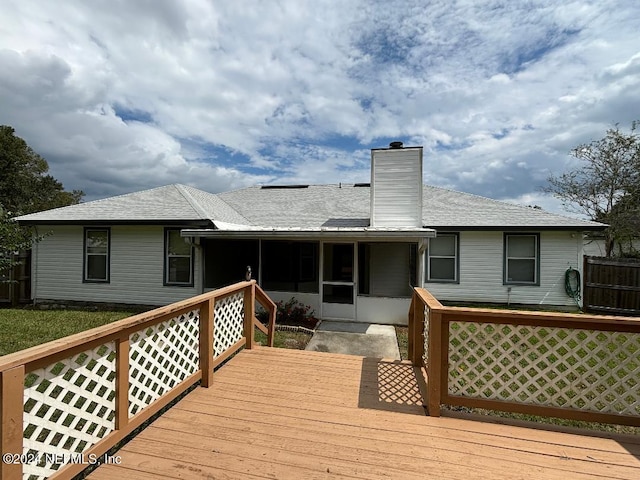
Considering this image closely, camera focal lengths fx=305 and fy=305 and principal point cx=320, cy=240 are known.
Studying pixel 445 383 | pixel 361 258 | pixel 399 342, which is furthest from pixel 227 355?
pixel 361 258

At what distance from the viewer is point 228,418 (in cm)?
304

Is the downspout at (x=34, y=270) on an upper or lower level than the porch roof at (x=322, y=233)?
lower

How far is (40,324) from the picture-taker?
7547mm

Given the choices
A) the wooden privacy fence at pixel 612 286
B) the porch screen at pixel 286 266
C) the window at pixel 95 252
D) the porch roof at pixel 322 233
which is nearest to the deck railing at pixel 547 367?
the porch roof at pixel 322 233

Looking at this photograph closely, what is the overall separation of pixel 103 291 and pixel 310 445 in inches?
399

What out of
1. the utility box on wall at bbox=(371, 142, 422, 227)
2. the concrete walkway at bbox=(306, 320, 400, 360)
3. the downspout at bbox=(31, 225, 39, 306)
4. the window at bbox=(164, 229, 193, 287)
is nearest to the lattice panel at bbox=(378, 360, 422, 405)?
the concrete walkway at bbox=(306, 320, 400, 360)

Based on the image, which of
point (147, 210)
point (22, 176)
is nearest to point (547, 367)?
point (147, 210)

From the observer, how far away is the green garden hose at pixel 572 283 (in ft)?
31.9

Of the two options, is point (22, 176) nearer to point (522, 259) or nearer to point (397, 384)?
point (397, 384)

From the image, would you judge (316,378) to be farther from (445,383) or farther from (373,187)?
(373,187)

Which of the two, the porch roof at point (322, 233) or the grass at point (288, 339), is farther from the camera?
the porch roof at point (322, 233)

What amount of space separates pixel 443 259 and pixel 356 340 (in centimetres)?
526

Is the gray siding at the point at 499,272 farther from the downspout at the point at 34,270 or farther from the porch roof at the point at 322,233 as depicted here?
the downspout at the point at 34,270

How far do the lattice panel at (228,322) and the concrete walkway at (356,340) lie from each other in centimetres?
208
